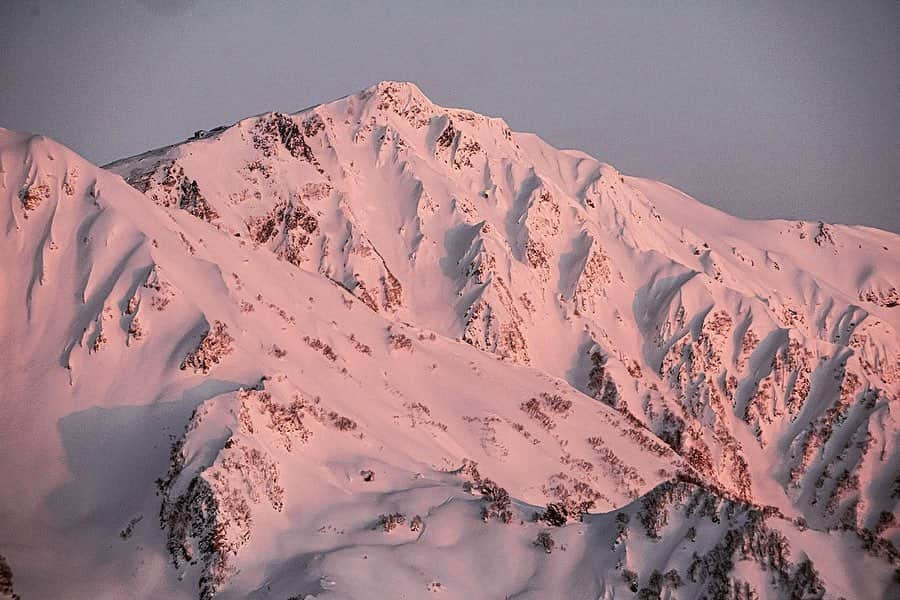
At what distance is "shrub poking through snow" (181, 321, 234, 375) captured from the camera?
1855 inches

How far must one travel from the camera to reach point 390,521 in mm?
37094

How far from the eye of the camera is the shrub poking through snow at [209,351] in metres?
47.1

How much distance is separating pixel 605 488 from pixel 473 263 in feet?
182

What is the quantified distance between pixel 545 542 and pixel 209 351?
76.9 ft

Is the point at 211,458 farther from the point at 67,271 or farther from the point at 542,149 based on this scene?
the point at 542,149

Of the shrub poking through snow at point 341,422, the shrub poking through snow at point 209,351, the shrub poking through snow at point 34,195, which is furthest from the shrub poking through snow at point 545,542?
the shrub poking through snow at point 34,195

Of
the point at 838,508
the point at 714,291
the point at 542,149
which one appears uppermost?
the point at 542,149

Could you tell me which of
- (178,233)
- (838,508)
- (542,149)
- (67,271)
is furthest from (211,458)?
(542,149)

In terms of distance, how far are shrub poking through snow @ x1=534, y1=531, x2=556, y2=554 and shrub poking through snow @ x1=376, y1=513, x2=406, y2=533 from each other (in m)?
6.24

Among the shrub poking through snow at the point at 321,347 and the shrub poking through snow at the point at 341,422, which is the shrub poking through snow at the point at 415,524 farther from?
the shrub poking through snow at the point at 321,347

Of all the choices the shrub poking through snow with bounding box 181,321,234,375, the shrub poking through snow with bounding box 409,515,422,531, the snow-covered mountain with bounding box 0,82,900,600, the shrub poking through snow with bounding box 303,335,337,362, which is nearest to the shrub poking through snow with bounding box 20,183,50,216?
the snow-covered mountain with bounding box 0,82,900,600

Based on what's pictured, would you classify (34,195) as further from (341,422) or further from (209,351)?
(341,422)

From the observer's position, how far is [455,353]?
7625 centimetres

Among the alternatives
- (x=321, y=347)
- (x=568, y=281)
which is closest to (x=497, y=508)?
(x=321, y=347)
